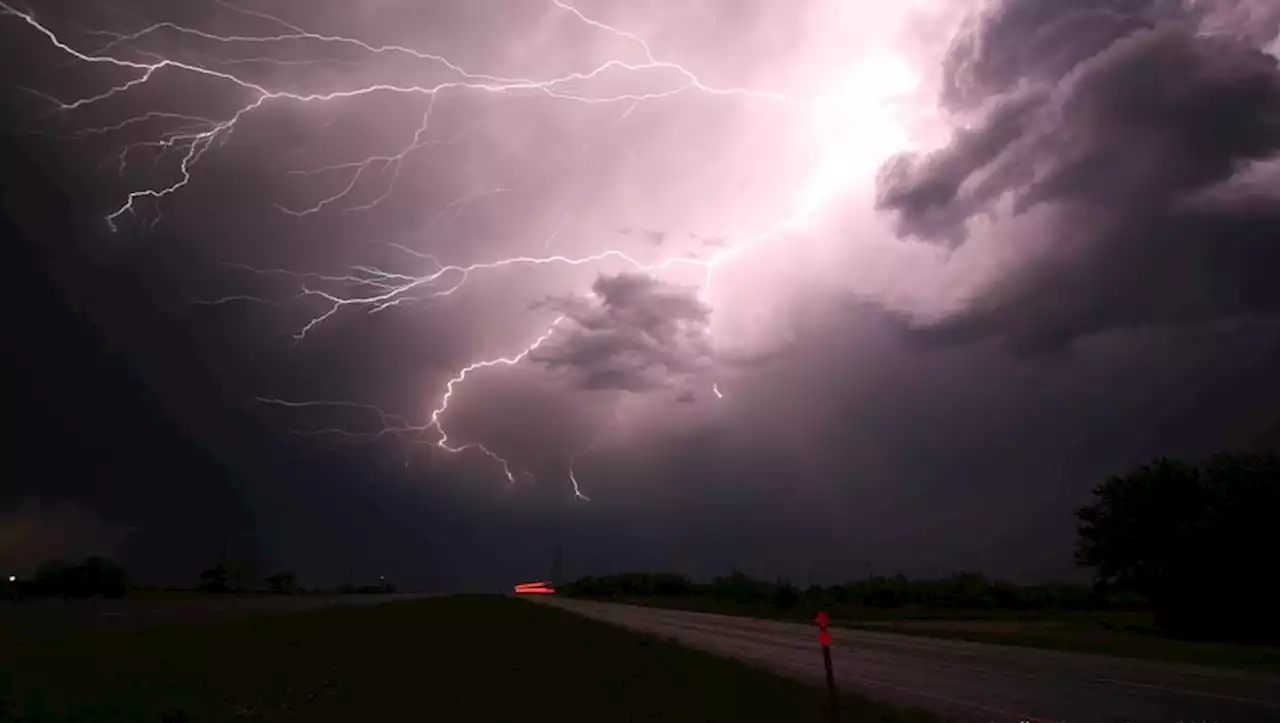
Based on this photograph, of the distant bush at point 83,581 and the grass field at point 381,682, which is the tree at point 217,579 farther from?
the grass field at point 381,682

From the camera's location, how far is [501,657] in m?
24.5

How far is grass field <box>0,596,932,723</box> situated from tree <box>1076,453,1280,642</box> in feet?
72.8

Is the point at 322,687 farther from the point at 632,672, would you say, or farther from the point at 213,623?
the point at 213,623

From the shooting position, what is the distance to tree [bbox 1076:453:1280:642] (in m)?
33.5

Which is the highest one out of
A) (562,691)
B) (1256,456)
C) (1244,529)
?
(1256,456)

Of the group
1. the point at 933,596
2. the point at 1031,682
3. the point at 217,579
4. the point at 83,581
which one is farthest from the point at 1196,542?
the point at 217,579

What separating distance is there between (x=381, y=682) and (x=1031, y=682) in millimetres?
13510

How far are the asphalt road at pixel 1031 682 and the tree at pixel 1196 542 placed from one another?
10.9 metres

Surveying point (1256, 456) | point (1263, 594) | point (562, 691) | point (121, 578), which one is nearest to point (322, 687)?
point (562, 691)

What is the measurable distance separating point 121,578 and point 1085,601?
314ft

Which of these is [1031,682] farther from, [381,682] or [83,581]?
[83,581]

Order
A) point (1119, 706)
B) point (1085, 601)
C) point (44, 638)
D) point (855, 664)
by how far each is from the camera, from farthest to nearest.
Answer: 1. point (1085, 601)
2. point (44, 638)
3. point (855, 664)
4. point (1119, 706)

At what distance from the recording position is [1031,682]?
18.2 metres

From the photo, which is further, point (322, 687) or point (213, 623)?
point (213, 623)
